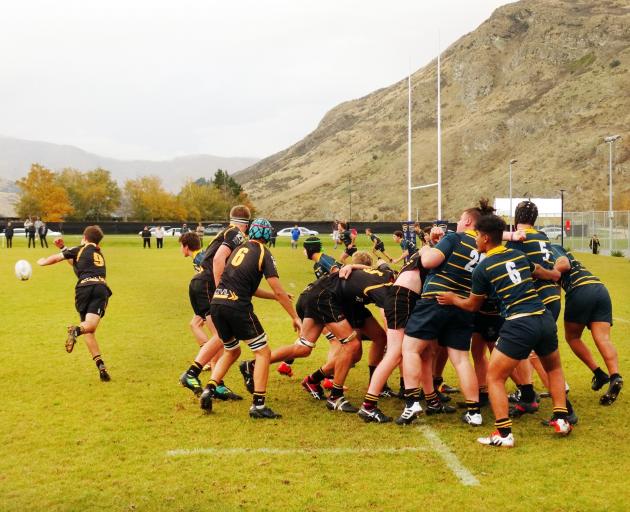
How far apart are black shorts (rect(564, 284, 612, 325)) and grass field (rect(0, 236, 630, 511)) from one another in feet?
3.19

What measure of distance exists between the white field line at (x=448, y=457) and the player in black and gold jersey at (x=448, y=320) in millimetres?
320

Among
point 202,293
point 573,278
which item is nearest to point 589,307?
point 573,278

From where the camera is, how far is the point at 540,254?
7.27m

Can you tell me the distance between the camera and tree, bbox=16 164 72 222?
9506cm

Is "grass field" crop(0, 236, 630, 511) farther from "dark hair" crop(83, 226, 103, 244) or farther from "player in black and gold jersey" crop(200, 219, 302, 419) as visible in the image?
"dark hair" crop(83, 226, 103, 244)

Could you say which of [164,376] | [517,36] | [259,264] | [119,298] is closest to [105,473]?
[259,264]

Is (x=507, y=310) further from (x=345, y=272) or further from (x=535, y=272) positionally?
(x=345, y=272)

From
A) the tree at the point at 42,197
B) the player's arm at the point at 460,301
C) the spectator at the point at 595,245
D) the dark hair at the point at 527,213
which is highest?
the tree at the point at 42,197

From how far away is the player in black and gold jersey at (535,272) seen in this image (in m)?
7.27

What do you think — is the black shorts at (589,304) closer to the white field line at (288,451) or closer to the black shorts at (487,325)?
the black shorts at (487,325)

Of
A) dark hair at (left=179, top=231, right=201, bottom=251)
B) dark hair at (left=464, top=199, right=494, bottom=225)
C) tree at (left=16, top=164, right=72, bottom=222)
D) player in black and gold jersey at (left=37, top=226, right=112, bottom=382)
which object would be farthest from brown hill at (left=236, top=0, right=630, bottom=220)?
player in black and gold jersey at (left=37, top=226, right=112, bottom=382)

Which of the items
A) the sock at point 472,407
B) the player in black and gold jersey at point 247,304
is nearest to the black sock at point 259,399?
the player in black and gold jersey at point 247,304

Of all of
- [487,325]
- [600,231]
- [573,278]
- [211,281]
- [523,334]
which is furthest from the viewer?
[600,231]

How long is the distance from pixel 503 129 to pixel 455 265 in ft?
413
